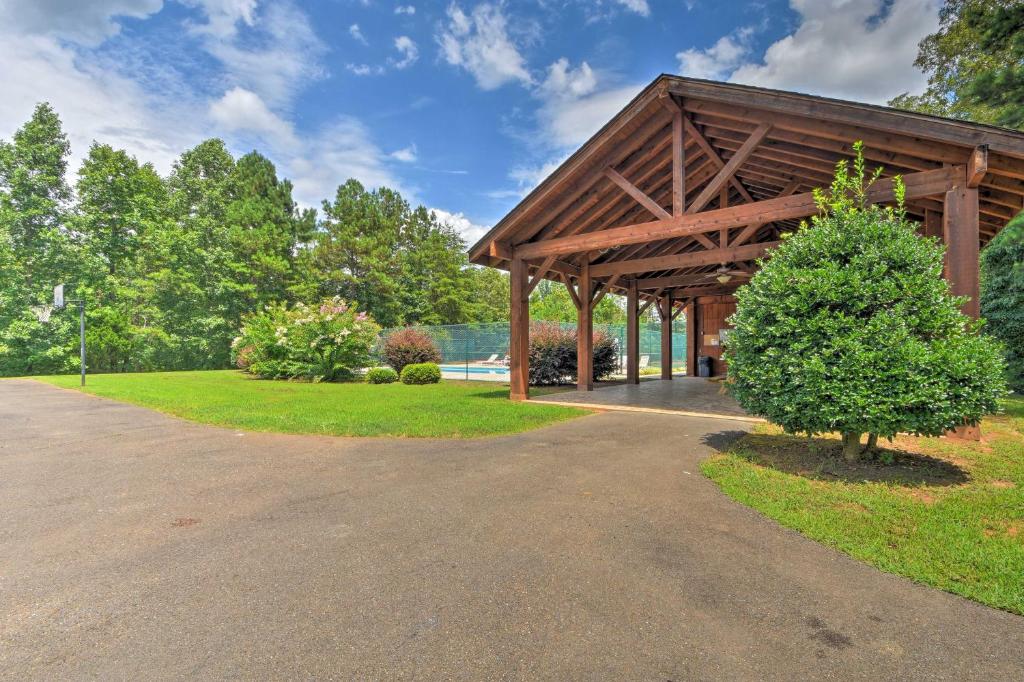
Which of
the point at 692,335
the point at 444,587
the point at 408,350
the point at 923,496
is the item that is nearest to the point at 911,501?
the point at 923,496

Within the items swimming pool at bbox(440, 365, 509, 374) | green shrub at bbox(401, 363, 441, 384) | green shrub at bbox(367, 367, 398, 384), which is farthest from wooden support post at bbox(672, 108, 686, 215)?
swimming pool at bbox(440, 365, 509, 374)

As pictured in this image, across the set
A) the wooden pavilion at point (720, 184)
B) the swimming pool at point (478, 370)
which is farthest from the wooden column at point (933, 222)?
the swimming pool at point (478, 370)

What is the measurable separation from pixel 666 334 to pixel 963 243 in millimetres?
10786

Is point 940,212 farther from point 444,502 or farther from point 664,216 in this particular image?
point 444,502

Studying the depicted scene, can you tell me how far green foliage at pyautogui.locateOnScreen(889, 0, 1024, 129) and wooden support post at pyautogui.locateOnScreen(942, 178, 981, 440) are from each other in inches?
318

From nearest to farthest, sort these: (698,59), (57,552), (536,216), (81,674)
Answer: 1. (81,674)
2. (57,552)
3. (536,216)
4. (698,59)

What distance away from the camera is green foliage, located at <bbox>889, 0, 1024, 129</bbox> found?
9883 mm

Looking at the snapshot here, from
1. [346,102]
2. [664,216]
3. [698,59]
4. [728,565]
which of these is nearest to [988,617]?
[728,565]

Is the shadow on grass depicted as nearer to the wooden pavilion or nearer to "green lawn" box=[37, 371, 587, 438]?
the wooden pavilion

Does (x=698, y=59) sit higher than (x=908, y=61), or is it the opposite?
(x=908, y=61)

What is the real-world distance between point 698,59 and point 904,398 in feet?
38.4

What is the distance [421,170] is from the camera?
2783 cm

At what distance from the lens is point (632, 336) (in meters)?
14.3

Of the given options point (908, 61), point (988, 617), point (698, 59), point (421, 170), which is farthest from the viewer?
point (421, 170)
